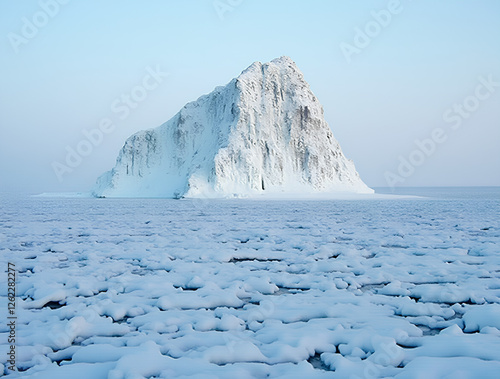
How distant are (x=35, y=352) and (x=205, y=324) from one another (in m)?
1.73

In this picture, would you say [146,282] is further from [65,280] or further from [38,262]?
[38,262]

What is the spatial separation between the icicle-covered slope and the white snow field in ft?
164

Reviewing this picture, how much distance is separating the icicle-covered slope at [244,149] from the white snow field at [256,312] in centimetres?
4999

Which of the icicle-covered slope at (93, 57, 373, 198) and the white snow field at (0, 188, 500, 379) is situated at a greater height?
the icicle-covered slope at (93, 57, 373, 198)

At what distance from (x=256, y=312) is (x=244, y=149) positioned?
56.3 m

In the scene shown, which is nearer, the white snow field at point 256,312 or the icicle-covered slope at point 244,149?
the white snow field at point 256,312

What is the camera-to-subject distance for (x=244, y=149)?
6038 cm

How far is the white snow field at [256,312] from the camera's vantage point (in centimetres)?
331

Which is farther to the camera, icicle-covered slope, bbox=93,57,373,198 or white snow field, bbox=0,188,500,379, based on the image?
icicle-covered slope, bbox=93,57,373,198

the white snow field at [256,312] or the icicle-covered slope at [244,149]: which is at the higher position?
the icicle-covered slope at [244,149]

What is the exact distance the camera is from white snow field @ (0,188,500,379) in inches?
130

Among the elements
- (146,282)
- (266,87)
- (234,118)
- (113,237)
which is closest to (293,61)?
(266,87)

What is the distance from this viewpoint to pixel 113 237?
38.7ft

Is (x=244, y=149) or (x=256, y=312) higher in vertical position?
(x=244, y=149)
